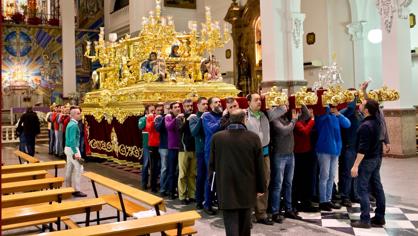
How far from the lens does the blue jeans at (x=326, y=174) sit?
19.0 feet

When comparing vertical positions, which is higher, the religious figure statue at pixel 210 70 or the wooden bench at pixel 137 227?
the religious figure statue at pixel 210 70

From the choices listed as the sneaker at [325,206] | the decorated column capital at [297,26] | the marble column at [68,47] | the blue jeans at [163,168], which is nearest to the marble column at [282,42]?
the decorated column capital at [297,26]

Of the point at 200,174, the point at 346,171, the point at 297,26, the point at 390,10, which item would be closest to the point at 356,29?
the point at 297,26

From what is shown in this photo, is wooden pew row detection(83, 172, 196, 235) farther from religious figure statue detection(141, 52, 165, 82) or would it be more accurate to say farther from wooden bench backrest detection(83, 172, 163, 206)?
religious figure statue detection(141, 52, 165, 82)

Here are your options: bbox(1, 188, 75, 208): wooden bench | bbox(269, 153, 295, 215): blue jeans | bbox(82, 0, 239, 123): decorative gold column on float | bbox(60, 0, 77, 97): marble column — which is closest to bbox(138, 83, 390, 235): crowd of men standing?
bbox(269, 153, 295, 215): blue jeans

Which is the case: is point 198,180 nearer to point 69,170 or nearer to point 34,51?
point 69,170

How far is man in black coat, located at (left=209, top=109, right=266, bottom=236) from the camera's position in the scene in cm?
372

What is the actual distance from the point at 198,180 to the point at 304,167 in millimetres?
1488

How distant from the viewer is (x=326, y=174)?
19.0 feet

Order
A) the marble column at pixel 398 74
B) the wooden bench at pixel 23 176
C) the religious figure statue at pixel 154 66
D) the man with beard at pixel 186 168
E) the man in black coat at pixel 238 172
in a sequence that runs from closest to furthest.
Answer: the man in black coat at pixel 238 172
the wooden bench at pixel 23 176
the man with beard at pixel 186 168
the religious figure statue at pixel 154 66
the marble column at pixel 398 74

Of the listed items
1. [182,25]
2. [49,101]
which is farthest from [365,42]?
[49,101]

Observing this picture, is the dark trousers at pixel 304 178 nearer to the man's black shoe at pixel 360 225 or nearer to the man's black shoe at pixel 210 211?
the man's black shoe at pixel 360 225

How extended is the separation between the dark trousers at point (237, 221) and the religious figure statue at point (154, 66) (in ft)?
19.3

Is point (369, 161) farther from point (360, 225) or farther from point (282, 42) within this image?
point (282, 42)
